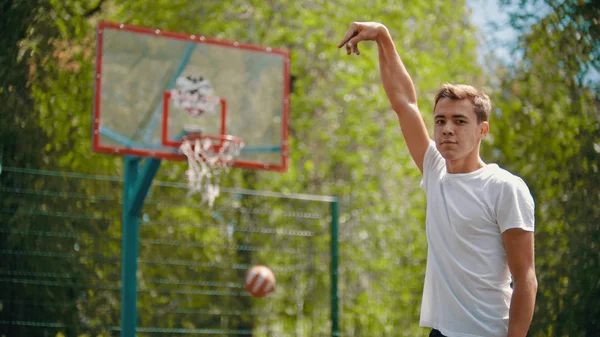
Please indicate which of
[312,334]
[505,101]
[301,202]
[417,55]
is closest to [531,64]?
[505,101]

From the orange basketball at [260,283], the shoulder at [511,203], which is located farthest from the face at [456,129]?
the orange basketball at [260,283]

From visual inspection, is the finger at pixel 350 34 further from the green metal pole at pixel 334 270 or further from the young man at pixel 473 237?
the green metal pole at pixel 334 270

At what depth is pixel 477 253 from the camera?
2783 mm

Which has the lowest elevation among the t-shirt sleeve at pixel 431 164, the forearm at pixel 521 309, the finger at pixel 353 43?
the forearm at pixel 521 309

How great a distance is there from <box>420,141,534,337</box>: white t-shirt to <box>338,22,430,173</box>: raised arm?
35cm

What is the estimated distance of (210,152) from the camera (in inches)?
270

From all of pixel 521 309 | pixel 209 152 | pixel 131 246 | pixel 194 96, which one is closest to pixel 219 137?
pixel 209 152

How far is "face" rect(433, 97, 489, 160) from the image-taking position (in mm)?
2857

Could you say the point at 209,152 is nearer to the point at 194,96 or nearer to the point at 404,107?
the point at 194,96

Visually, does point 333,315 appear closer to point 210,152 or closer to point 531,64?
point 210,152

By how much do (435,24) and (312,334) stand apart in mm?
5752

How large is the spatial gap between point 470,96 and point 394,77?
1.27 feet

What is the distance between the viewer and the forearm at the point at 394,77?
3.19m

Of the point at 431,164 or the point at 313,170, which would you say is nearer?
the point at 431,164
